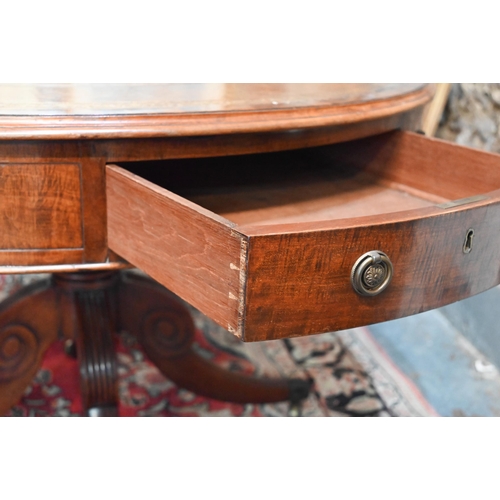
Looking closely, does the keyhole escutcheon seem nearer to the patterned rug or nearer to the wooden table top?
the wooden table top

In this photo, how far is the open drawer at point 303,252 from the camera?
0.43 metres

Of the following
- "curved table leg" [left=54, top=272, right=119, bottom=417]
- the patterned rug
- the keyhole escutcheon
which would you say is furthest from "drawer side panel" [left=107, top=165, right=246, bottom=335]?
the patterned rug

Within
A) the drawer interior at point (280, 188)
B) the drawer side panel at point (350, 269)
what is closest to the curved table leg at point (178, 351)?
the drawer interior at point (280, 188)

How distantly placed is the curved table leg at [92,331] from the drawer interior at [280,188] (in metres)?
0.23

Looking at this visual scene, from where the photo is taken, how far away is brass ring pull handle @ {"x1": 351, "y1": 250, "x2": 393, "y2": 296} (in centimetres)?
46

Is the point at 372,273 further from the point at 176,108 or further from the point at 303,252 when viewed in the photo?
the point at 176,108

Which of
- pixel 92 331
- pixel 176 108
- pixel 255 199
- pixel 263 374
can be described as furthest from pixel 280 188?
pixel 263 374

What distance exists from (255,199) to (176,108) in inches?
5.5

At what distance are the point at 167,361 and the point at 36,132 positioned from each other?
1.77 feet

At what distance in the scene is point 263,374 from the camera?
1.10 meters

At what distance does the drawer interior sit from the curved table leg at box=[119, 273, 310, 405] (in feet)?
0.87

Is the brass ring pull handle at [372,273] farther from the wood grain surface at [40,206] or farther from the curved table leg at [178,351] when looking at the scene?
Answer: the curved table leg at [178,351]

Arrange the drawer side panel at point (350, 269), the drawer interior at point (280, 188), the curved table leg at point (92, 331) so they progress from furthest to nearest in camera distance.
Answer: the curved table leg at point (92, 331)
the drawer interior at point (280, 188)
the drawer side panel at point (350, 269)

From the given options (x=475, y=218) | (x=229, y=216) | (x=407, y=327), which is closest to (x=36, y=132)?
(x=229, y=216)
